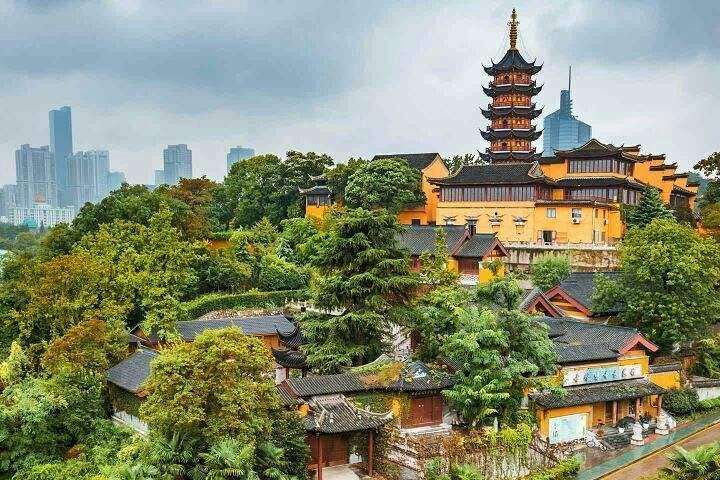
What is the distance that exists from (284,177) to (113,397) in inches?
976

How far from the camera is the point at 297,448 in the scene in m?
14.5

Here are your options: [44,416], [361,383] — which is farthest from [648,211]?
[44,416]

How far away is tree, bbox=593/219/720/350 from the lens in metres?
22.2

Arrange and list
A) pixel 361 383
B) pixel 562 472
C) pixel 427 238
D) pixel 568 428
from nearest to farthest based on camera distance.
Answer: pixel 562 472 → pixel 361 383 → pixel 568 428 → pixel 427 238

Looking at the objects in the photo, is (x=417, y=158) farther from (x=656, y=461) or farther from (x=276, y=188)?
(x=656, y=461)

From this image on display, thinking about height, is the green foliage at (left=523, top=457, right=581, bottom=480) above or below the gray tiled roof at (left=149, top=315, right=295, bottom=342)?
below

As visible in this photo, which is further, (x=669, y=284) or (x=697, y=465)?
(x=669, y=284)

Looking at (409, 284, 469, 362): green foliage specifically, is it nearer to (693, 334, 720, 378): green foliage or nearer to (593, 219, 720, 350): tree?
(593, 219, 720, 350): tree

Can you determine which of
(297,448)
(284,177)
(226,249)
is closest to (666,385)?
(297,448)

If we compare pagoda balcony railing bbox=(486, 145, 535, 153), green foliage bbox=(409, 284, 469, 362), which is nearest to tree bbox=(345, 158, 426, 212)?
pagoda balcony railing bbox=(486, 145, 535, 153)

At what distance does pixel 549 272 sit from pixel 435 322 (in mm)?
11198

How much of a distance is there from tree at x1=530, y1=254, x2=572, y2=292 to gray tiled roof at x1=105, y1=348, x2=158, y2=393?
1684 centimetres

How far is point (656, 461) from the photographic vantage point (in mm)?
17875

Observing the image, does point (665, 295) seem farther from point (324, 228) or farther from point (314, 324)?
point (324, 228)
